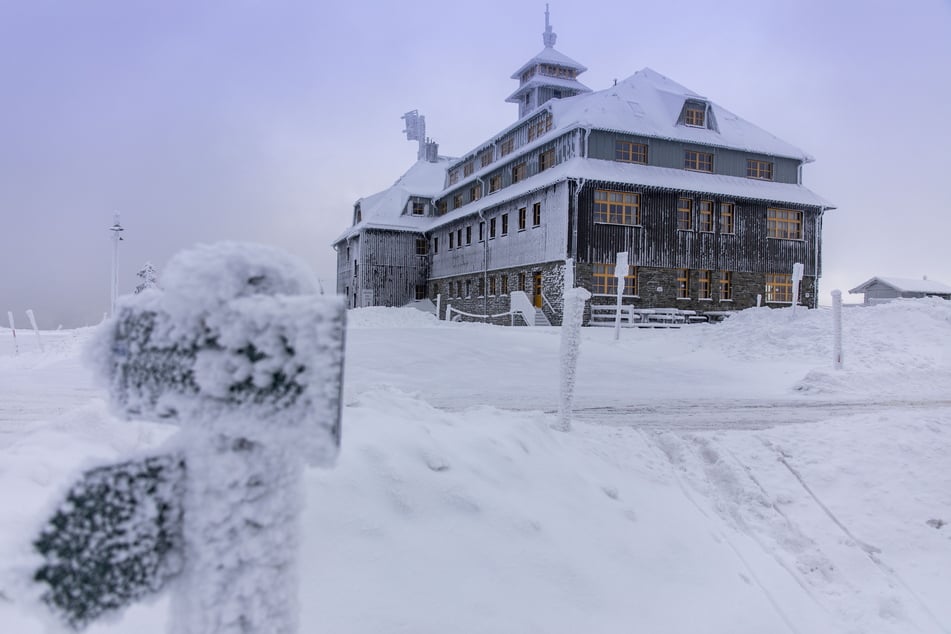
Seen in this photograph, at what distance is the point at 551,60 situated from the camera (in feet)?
123

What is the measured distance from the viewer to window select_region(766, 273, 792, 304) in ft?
97.2

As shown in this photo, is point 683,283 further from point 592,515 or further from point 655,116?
point 592,515

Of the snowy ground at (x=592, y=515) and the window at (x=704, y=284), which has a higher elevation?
the window at (x=704, y=284)

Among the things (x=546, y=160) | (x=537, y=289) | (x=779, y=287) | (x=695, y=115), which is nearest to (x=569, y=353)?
(x=537, y=289)

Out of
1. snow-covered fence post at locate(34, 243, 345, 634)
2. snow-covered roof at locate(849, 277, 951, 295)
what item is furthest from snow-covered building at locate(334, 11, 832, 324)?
snow-covered roof at locate(849, 277, 951, 295)

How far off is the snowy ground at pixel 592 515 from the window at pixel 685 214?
19184 millimetres

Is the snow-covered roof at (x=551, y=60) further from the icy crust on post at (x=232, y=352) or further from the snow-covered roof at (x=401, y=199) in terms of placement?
the icy crust on post at (x=232, y=352)

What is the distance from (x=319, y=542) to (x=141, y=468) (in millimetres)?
2412

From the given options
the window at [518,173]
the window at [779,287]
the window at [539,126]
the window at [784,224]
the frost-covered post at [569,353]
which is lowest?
the frost-covered post at [569,353]

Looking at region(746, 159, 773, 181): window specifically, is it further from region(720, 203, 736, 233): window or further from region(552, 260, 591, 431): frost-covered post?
region(552, 260, 591, 431): frost-covered post

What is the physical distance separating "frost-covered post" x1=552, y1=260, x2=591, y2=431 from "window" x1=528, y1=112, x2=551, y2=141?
23583mm

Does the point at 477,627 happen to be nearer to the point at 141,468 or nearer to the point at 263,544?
the point at 263,544

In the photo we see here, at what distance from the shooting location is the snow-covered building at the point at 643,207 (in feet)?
86.8

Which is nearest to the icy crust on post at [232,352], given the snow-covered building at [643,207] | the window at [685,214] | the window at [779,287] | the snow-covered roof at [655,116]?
the snow-covered building at [643,207]
